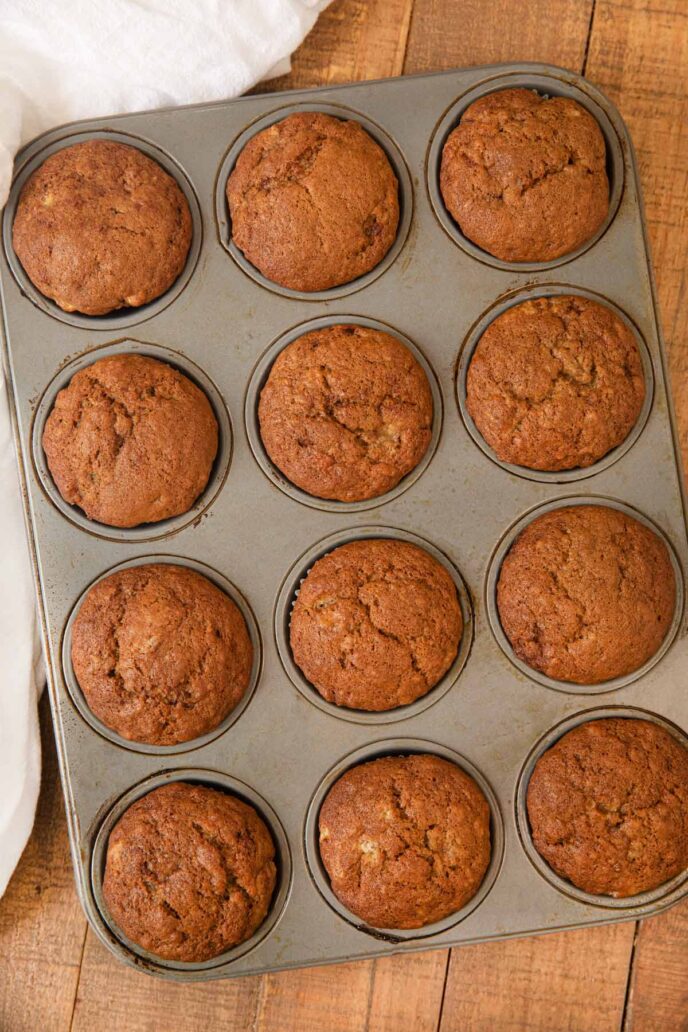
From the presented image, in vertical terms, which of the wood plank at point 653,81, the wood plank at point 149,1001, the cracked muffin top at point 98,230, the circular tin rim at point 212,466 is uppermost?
the wood plank at point 653,81

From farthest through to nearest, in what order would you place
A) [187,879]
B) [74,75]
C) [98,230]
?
[74,75] < [98,230] < [187,879]

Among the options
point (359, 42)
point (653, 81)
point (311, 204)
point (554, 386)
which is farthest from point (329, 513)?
point (653, 81)

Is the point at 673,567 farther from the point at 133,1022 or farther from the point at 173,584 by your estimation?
the point at 133,1022

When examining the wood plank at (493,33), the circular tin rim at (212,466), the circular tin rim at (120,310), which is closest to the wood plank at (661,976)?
the circular tin rim at (212,466)

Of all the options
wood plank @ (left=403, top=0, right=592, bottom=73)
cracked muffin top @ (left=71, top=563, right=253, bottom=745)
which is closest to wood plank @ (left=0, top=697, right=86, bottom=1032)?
cracked muffin top @ (left=71, top=563, right=253, bottom=745)

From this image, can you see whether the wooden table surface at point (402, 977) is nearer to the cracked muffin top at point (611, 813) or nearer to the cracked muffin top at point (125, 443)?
the cracked muffin top at point (611, 813)

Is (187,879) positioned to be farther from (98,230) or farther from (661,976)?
(98,230)

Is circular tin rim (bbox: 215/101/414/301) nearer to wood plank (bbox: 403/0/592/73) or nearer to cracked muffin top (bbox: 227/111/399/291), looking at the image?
cracked muffin top (bbox: 227/111/399/291)
